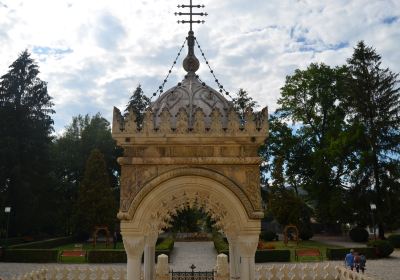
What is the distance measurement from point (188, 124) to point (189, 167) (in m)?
0.90

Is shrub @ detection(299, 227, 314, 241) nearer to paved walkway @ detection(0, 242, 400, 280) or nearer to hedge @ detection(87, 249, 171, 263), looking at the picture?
paved walkway @ detection(0, 242, 400, 280)

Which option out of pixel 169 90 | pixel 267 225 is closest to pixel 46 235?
pixel 267 225

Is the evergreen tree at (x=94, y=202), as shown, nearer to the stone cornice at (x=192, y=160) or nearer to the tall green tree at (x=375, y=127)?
the tall green tree at (x=375, y=127)

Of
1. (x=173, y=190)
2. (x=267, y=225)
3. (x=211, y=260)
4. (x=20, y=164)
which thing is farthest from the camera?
(x=267, y=225)

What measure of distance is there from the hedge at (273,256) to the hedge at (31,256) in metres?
11.6

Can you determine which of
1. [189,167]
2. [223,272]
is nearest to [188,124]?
[189,167]

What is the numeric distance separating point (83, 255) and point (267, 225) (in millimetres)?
32323

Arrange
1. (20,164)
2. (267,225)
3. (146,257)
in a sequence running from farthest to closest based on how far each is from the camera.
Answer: (267,225)
(20,164)
(146,257)

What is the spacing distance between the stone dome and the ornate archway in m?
0.56

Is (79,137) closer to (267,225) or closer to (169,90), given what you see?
(267,225)

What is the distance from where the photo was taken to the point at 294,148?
36.9 meters

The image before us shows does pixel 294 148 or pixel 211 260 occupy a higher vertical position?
pixel 294 148

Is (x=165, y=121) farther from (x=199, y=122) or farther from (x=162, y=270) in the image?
(x=162, y=270)

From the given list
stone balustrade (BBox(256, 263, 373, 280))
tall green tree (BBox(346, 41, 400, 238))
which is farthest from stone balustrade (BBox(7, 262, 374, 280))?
tall green tree (BBox(346, 41, 400, 238))
